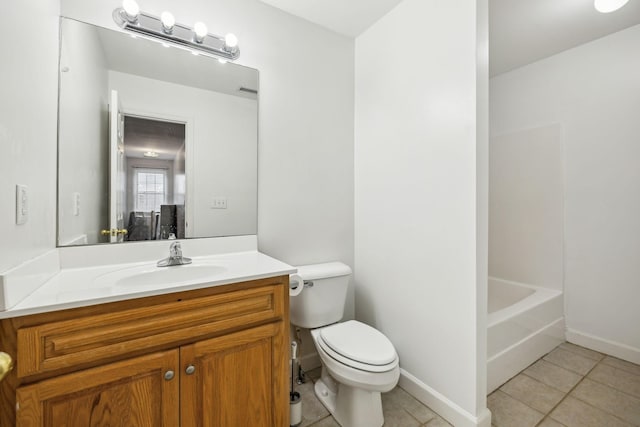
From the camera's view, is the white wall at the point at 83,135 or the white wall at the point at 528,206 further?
the white wall at the point at 528,206

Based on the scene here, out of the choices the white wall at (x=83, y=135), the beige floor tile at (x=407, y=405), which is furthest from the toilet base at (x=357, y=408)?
the white wall at (x=83, y=135)

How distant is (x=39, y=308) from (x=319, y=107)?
1743 mm

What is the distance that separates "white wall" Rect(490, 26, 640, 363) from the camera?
6.83ft

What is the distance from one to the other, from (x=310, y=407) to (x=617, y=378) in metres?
2.00

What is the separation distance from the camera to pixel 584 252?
232 cm

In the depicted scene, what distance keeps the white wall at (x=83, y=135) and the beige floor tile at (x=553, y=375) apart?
2.70 m

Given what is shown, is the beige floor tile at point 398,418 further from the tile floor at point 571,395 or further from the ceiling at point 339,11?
the ceiling at point 339,11

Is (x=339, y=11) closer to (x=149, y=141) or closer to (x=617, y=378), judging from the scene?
(x=149, y=141)

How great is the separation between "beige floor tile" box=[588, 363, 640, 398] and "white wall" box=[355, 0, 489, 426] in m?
1.10

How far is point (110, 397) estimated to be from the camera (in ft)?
3.03

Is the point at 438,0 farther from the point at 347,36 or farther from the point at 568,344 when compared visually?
the point at 568,344

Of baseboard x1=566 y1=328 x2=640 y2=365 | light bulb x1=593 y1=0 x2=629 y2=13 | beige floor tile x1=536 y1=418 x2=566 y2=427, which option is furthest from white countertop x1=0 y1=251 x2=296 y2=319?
baseboard x1=566 y1=328 x2=640 y2=365

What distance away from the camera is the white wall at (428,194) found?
142 cm

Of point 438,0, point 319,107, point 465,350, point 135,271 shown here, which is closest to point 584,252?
point 465,350
